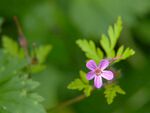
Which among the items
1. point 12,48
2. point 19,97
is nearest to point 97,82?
point 19,97

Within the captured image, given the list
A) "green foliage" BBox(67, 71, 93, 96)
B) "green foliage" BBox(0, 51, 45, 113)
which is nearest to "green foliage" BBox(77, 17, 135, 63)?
"green foliage" BBox(67, 71, 93, 96)

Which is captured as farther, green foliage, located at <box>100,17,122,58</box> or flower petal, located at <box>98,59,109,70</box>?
green foliage, located at <box>100,17,122,58</box>

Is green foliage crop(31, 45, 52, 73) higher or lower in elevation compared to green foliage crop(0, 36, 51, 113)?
higher

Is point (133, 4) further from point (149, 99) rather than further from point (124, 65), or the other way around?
point (149, 99)

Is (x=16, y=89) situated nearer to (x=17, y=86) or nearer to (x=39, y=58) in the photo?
(x=17, y=86)

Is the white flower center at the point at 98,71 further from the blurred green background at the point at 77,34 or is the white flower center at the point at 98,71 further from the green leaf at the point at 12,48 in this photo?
the blurred green background at the point at 77,34

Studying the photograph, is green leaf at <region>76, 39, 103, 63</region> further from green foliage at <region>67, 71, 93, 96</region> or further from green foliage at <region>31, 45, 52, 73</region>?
green foliage at <region>31, 45, 52, 73</region>
